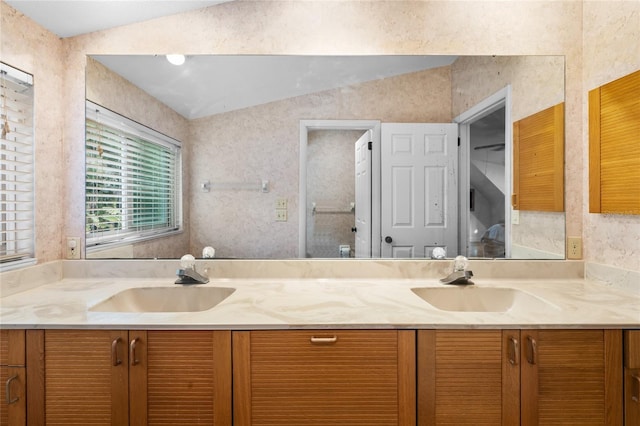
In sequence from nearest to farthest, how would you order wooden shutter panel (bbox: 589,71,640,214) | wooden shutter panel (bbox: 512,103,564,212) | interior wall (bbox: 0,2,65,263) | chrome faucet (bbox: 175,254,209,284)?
wooden shutter panel (bbox: 589,71,640,214), interior wall (bbox: 0,2,65,263), chrome faucet (bbox: 175,254,209,284), wooden shutter panel (bbox: 512,103,564,212)

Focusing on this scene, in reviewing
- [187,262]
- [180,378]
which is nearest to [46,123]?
[187,262]

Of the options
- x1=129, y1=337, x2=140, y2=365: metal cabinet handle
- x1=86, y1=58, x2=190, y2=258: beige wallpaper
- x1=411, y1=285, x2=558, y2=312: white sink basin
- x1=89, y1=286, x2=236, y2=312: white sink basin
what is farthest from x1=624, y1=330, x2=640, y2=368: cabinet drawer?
x1=86, y1=58, x2=190, y2=258: beige wallpaper

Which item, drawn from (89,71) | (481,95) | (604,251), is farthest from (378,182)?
(89,71)

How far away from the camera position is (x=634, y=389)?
47.0 inches

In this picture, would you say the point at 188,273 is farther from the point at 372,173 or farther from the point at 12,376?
the point at 372,173

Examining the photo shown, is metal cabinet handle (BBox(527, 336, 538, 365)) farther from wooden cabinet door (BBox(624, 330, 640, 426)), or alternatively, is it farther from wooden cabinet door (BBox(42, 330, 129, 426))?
wooden cabinet door (BBox(42, 330, 129, 426))

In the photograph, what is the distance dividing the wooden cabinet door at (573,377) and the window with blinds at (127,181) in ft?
5.69

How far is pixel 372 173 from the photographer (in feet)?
6.05

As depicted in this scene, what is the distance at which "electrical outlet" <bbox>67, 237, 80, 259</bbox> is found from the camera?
6.02ft

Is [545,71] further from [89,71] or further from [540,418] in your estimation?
[89,71]

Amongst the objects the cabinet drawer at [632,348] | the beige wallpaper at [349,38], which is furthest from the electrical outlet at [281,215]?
the cabinet drawer at [632,348]

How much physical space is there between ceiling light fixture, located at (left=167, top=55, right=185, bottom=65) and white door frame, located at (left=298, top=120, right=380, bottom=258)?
0.73 m

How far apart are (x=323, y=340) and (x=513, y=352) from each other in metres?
Result: 0.67

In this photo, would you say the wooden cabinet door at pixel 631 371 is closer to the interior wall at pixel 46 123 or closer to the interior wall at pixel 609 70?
the interior wall at pixel 609 70
